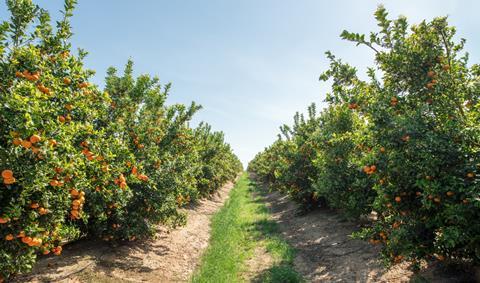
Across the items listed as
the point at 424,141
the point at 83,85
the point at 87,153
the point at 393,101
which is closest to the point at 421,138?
the point at 424,141

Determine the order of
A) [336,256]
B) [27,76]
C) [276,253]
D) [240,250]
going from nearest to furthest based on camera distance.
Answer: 1. [27,76]
2. [336,256]
3. [276,253]
4. [240,250]

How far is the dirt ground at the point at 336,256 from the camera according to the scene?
770 cm

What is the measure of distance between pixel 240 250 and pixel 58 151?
321 inches

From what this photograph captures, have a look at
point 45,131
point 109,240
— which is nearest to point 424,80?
point 45,131

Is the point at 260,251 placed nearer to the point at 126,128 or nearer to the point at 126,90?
the point at 126,128

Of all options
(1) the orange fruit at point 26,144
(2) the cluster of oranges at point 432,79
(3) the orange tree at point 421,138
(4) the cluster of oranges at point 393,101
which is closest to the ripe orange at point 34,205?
(1) the orange fruit at point 26,144

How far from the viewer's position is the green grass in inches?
336

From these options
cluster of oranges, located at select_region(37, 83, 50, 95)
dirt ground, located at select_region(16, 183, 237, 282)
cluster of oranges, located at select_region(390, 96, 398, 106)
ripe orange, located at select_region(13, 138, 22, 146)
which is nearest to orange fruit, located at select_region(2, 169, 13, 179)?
ripe orange, located at select_region(13, 138, 22, 146)

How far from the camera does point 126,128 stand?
996 cm

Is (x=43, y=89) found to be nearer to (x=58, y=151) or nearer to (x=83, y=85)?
(x=58, y=151)

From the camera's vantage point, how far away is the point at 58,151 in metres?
4.60

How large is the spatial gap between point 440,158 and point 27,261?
6655 millimetres

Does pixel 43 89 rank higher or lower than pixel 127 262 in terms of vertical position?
higher

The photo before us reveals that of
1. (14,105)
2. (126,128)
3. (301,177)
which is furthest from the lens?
(301,177)
